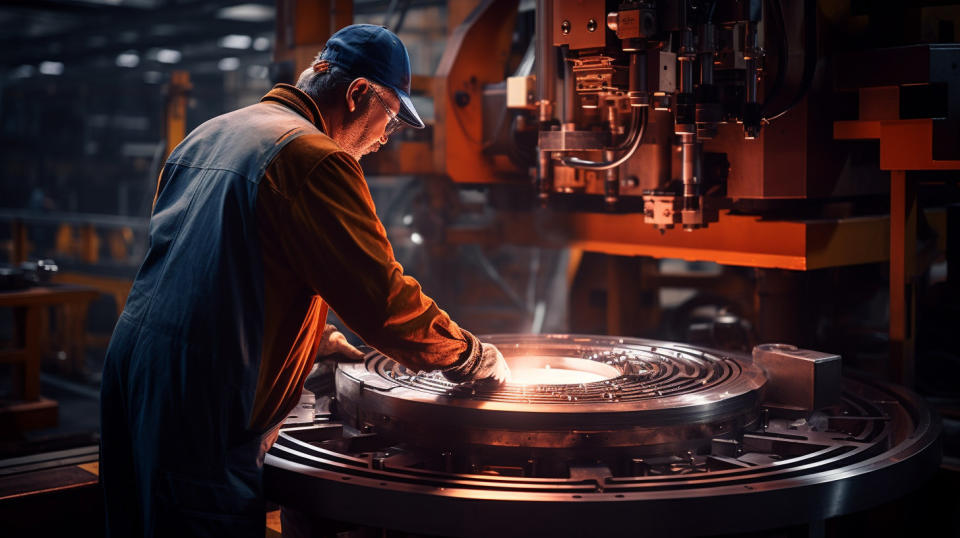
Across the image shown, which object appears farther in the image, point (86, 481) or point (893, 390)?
point (893, 390)

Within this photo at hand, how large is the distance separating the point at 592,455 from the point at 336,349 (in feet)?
2.98

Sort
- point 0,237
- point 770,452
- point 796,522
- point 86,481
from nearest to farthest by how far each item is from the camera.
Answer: point 796,522 → point 770,452 → point 86,481 → point 0,237

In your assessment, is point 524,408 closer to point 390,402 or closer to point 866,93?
point 390,402

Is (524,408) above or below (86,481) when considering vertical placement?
above

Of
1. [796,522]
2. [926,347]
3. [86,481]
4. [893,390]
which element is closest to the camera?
[796,522]

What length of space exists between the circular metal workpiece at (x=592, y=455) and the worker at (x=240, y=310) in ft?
0.42

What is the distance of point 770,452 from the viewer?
6.95ft

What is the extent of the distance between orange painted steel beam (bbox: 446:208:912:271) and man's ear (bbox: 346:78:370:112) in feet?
4.26

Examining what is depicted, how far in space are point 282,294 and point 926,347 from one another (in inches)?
98.4

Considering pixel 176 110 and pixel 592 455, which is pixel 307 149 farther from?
pixel 176 110

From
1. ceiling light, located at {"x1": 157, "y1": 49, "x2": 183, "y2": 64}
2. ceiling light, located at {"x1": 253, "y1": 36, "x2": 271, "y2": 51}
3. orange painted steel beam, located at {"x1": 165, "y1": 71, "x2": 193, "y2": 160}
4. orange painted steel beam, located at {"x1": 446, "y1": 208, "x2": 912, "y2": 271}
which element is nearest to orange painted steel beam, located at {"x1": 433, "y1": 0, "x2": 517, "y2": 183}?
orange painted steel beam, located at {"x1": 446, "y1": 208, "x2": 912, "y2": 271}

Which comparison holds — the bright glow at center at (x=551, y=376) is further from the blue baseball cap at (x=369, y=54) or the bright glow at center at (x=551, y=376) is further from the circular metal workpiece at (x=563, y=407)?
the blue baseball cap at (x=369, y=54)

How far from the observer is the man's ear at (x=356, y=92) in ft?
7.09

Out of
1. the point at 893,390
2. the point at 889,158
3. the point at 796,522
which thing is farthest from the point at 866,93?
the point at 796,522
